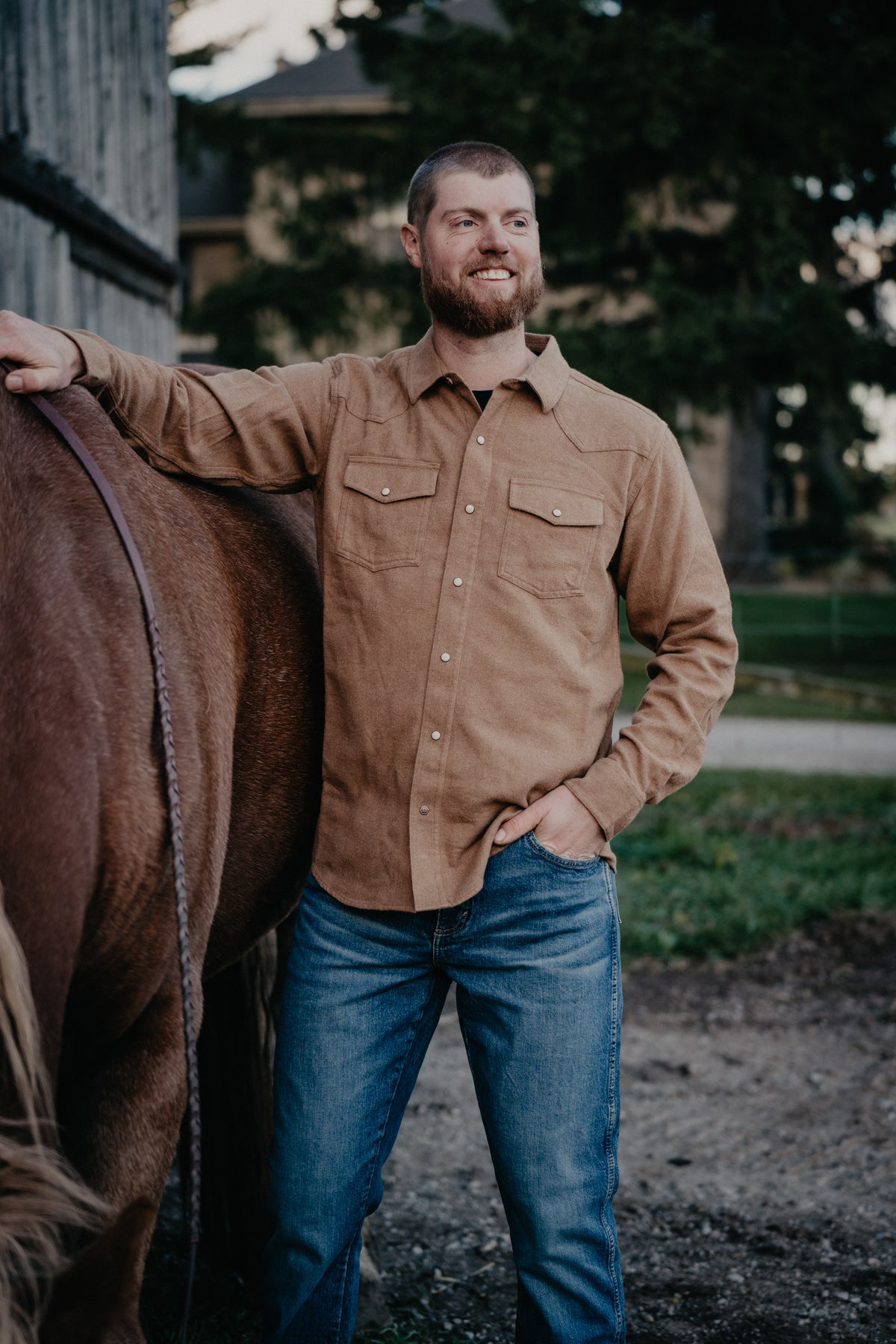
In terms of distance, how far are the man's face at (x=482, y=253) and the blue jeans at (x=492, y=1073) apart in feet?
3.19

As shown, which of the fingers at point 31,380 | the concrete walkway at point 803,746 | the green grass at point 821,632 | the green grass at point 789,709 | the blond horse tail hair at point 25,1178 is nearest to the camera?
the blond horse tail hair at point 25,1178

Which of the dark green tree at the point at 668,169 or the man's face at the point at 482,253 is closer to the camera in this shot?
the man's face at the point at 482,253

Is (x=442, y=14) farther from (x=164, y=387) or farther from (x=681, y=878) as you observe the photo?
(x=164, y=387)

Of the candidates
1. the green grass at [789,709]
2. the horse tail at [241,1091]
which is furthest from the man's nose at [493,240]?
the green grass at [789,709]

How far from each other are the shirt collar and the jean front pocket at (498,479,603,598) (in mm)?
176

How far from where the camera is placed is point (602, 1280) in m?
2.29

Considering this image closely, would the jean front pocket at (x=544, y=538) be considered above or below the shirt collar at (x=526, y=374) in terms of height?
below

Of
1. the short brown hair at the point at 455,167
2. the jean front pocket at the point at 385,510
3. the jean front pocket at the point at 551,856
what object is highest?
the short brown hair at the point at 455,167

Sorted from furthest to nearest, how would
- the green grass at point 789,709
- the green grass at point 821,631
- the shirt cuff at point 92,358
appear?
the green grass at point 821,631 < the green grass at point 789,709 < the shirt cuff at point 92,358

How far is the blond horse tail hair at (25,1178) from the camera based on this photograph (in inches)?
50.2

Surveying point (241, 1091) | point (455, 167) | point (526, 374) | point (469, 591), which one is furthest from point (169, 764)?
point (241, 1091)

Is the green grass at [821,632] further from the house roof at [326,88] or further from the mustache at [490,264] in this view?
the mustache at [490,264]

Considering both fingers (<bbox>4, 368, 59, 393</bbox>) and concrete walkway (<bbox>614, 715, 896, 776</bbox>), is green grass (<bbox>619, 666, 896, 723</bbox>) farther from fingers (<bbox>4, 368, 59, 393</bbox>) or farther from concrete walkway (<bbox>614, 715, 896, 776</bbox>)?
fingers (<bbox>4, 368, 59, 393</bbox>)

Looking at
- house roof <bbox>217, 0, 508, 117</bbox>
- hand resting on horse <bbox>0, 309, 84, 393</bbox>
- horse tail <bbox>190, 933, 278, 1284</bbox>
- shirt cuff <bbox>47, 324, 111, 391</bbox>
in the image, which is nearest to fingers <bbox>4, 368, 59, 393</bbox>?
hand resting on horse <bbox>0, 309, 84, 393</bbox>
